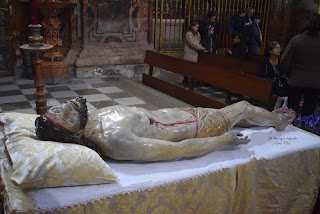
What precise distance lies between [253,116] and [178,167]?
1.09 metres

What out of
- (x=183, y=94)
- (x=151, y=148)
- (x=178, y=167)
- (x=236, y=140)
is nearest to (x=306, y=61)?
(x=236, y=140)

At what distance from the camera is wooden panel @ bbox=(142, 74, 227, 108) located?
534cm

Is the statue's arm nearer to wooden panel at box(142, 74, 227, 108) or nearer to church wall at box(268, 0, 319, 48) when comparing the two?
wooden panel at box(142, 74, 227, 108)

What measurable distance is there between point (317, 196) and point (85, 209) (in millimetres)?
2214

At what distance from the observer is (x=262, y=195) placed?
8.93ft

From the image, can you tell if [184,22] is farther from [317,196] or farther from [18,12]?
[317,196]

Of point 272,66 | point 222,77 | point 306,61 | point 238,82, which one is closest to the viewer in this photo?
point 306,61

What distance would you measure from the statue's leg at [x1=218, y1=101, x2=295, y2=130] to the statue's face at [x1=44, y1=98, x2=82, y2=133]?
1330mm

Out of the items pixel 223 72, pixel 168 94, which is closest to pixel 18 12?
pixel 168 94

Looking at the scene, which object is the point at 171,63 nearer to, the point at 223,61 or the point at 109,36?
the point at 223,61

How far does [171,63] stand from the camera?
6.29m

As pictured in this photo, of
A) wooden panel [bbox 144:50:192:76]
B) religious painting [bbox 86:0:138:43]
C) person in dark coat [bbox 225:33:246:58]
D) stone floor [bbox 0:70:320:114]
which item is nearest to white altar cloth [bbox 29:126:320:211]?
stone floor [bbox 0:70:320:114]

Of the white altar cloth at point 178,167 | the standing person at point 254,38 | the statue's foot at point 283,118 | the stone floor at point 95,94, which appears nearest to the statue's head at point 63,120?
the white altar cloth at point 178,167

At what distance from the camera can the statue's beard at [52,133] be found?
7.30 feet
